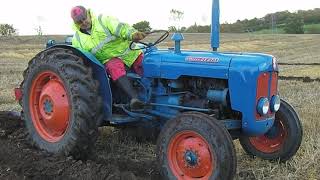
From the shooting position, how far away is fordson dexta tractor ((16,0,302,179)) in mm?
4789

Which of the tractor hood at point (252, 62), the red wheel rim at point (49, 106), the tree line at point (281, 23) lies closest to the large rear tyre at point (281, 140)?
the tractor hood at point (252, 62)

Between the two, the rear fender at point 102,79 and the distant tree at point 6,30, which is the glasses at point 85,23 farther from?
the distant tree at point 6,30

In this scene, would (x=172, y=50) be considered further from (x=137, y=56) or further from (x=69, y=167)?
(x=69, y=167)

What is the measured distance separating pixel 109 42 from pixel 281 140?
7.24 feet

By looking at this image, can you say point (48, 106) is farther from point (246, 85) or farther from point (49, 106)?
point (246, 85)

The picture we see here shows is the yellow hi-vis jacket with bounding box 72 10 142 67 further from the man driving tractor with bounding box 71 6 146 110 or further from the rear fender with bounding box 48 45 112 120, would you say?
the rear fender with bounding box 48 45 112 120

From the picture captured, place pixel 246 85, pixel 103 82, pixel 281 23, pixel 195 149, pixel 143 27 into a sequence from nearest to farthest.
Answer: pixel 195 149, pixel 246 85, pixel 103 82, pixel 143 27, pixel 281 23

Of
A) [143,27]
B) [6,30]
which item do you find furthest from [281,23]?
[143,27]

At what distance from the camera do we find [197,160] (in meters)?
4.75

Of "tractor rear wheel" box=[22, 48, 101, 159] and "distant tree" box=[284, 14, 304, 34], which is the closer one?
"tractor rear wheel" box=[22, 48, 101, 159]

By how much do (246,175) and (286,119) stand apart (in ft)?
2.89

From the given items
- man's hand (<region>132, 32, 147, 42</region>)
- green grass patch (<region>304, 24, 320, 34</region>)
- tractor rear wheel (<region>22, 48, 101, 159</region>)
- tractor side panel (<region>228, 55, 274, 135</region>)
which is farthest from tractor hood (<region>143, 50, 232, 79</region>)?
green grass patch (<region>304, 24, 320, 34</region>)

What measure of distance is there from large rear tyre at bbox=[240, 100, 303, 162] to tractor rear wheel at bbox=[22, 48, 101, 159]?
185cm

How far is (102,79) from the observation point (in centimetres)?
561
